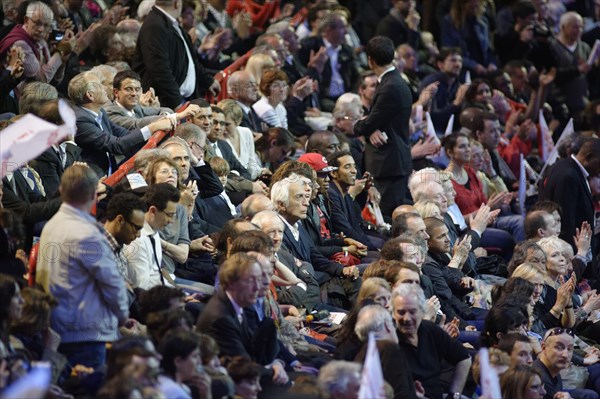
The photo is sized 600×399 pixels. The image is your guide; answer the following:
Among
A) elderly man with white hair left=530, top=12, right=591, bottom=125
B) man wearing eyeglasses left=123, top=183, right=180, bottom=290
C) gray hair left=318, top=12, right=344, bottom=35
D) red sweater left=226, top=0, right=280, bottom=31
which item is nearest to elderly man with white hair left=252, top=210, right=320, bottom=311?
man wearing eyeglasses left=123, top=183, right=180, bottom=290

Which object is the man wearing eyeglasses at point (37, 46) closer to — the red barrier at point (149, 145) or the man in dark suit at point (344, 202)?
the red barrier at point (149, 145)

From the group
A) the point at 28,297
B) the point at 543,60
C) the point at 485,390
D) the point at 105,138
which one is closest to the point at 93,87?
the point at 105,138

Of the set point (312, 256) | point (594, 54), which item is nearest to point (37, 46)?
point (312, 256)

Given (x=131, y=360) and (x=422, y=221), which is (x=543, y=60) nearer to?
(x=422, y=221)

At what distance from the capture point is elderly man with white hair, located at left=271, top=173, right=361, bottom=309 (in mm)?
8469

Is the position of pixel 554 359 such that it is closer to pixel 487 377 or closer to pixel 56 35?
pixel 487 377

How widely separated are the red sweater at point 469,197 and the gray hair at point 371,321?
443 cm

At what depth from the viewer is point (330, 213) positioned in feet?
31.3

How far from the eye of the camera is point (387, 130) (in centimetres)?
1048

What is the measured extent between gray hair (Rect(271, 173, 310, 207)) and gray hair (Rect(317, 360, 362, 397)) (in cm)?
245

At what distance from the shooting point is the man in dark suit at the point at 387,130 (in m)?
10.3

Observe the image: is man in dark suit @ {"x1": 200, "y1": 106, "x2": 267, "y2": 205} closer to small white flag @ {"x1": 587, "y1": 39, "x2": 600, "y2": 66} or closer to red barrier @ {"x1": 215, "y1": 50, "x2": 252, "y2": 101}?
red barrier @ {"x1": 215, "y1": 50, "x2": 252, "y2": 101}

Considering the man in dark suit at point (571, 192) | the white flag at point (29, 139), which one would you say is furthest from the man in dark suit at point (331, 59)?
the white flag at point (29, 139)

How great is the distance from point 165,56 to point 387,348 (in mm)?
4051
